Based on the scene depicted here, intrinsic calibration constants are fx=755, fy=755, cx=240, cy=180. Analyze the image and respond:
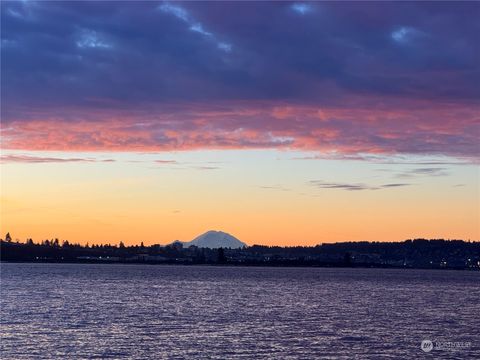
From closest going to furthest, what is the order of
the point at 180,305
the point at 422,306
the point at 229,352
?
the point at 229,352
the point at 180,305
the point at 422,306

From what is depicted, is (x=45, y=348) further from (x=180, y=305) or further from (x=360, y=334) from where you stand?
(x=180, y=305)

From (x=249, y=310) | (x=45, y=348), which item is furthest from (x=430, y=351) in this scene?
(x=249, y=310)

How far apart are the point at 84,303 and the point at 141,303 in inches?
369

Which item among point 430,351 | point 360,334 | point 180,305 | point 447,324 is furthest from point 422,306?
point 430,351

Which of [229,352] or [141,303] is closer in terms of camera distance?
[229,352]

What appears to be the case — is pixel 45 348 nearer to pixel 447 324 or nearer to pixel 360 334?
pixel 360 334

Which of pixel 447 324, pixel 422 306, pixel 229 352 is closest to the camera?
pixel 229 352

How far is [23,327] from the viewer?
85.1 m

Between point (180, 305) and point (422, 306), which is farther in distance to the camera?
point (422, 306)

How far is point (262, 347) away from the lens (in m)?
72.2

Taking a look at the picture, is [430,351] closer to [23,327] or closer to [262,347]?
[262,347]

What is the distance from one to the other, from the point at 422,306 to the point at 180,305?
138 ft

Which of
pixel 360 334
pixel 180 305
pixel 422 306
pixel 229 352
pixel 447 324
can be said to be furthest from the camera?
pixel 422 306

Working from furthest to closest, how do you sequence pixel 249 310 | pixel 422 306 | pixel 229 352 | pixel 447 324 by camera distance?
pixel 422 306, pixel 249 310, pixel 447 324, pixel 229 352
